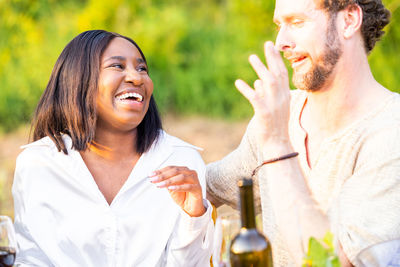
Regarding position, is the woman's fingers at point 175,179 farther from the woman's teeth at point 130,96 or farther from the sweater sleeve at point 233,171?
the woman's teeth at point 130,96

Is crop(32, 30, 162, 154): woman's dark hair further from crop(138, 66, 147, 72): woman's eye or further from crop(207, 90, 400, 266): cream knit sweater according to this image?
crop(207, 90, 400, 266): cream knit sweater

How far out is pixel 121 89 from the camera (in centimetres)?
244

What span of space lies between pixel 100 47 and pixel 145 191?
2.30 ft

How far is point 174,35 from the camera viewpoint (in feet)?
25.3

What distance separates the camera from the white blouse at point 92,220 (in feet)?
7.30

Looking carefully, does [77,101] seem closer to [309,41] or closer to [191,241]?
[191,241]

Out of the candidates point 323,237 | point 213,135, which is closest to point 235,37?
point 213,135

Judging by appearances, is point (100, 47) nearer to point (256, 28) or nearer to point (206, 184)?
point (206, 184)

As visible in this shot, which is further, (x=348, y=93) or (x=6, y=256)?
(x=348, y=93)

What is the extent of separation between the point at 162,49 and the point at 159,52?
6 centimetres

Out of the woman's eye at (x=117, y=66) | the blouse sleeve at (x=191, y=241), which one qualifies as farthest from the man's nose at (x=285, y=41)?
the woman's eye at (x=117, y=66)

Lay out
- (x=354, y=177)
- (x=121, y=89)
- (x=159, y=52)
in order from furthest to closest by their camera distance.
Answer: (x=159, y=52), (x=121, y=89), (x=354, y=177)

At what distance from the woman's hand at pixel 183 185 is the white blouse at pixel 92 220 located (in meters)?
0.05

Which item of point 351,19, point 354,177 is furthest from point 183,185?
point 351,19
